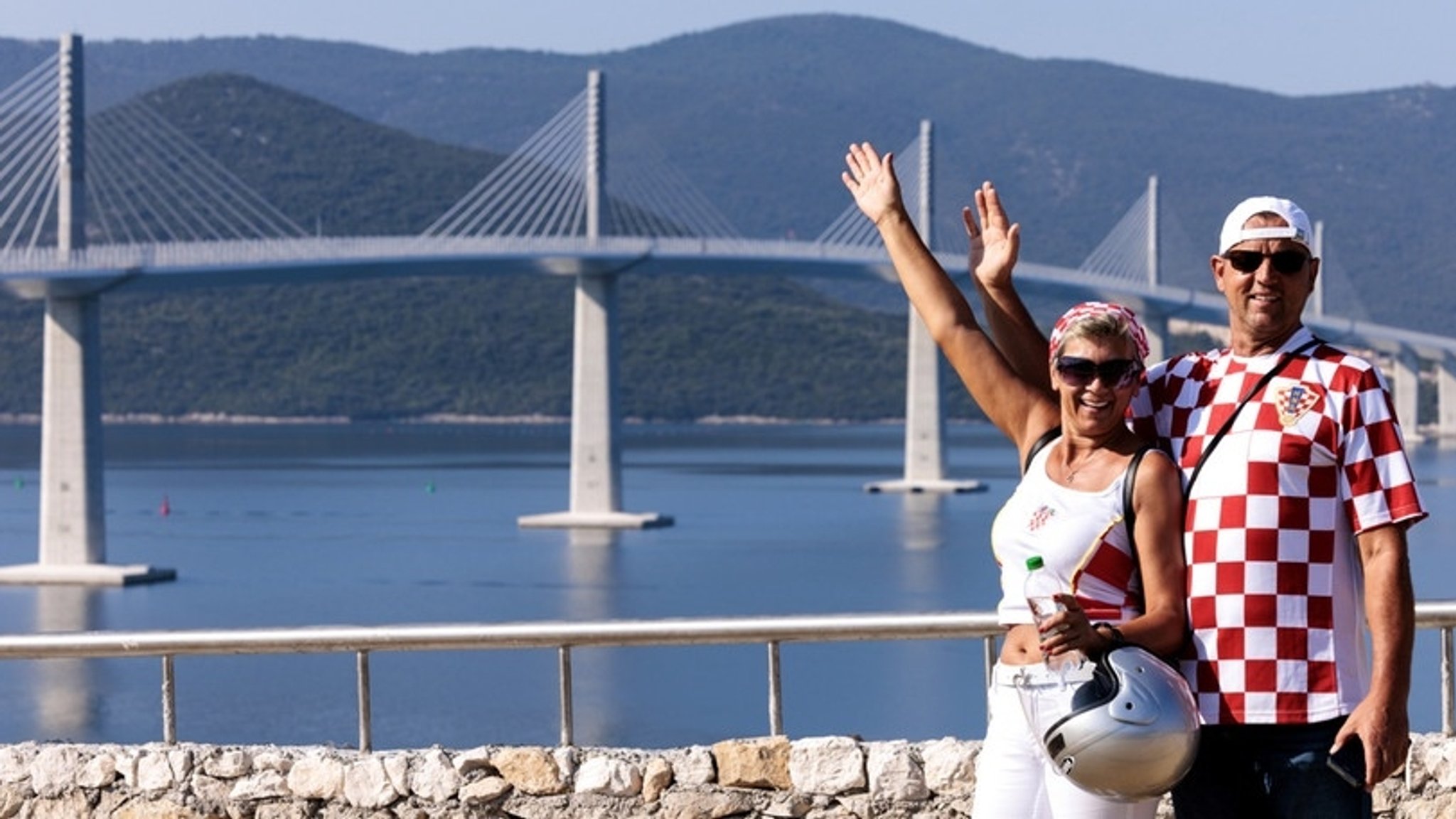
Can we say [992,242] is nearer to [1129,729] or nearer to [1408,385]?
[1129,729]

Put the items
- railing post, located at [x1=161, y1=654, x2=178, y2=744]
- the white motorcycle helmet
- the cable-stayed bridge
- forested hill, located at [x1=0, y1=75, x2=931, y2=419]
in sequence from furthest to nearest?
1. forested hill, located at [x1=0, y1=75, x2=931, y2=419]
2. the cable-stayed bridge
3. railing post, located at [x1=161, y1=654, x2=178, y2=744]
4. the white motorcycle helmet

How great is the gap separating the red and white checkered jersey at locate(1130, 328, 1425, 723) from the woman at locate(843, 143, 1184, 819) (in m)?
0.05

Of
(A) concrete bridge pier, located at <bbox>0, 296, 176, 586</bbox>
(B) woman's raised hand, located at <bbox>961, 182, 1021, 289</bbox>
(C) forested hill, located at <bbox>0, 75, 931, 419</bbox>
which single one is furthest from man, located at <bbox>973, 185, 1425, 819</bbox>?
(C) forested hill, located at <bbox>0, 75, 931, 419</bbox>

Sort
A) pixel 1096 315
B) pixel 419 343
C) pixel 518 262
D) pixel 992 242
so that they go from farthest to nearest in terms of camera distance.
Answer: pixel 419 343, pixel 518 262, pixel 992 242, pixel 1096 315

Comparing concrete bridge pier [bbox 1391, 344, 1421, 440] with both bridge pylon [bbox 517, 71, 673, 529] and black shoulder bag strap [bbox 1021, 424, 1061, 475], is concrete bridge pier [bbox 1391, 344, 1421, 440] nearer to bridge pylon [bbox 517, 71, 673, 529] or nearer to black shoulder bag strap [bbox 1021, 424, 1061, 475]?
bridge pylon [bbox 517, 71, 673, 529]

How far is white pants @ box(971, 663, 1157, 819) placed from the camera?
304 centimetres

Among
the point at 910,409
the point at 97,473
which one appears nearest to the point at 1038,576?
the point at 97,473

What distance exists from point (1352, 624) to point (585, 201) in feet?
211

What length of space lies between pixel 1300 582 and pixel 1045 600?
0.93 ft

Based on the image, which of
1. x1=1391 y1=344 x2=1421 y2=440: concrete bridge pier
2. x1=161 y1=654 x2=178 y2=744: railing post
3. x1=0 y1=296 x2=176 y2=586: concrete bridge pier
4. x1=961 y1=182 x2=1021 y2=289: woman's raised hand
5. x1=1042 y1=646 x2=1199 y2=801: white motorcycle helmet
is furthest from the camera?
x1=1391 y1=344 x2=1421 y2=440: concrete bridge pier

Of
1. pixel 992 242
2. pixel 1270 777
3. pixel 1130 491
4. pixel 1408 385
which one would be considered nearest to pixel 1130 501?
pixel 1130 491

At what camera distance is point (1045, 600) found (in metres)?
3.01

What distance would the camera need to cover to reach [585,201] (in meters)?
66.9

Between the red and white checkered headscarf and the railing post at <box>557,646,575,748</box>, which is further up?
the red and white checkered headscarf
